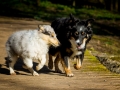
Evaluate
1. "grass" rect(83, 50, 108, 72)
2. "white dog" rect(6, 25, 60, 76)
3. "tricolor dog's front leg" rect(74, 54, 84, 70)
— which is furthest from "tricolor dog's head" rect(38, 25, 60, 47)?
"grass" rect(83, 50, 108, 72)

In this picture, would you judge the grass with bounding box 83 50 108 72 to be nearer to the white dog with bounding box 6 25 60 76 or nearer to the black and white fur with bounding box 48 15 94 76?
the black and white fur with bounding box 48 15 94 76

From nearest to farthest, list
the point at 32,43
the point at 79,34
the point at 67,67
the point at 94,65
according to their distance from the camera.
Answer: the point at 32,43
the point at 79,34
the point at 67,67
the point at 94,65

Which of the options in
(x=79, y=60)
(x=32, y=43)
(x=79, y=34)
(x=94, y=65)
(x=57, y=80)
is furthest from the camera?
(x=94, y=65)

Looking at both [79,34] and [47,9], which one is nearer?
[79,34]

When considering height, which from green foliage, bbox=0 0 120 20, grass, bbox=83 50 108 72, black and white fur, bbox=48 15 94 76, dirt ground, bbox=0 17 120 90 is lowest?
green foliage, bbox=0 0 120 20

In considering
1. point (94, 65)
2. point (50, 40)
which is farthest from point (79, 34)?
point (94, 65)

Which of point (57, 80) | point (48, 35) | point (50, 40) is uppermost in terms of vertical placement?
point (48, 35)

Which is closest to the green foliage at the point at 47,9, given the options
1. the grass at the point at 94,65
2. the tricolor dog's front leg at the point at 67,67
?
the grass at the point at 94,65

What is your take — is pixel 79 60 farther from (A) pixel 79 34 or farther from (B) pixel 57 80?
(B) pixel 57 80

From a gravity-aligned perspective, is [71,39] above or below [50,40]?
below

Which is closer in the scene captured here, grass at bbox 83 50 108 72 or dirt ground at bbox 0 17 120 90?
dirt ground at bbox 0 17 120 90

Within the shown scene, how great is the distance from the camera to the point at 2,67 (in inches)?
360

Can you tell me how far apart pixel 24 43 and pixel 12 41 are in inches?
15.2

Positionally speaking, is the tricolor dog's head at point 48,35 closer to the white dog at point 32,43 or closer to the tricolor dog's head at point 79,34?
the white dog at point 32,43
